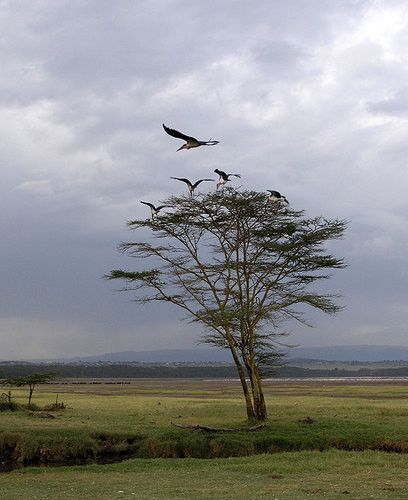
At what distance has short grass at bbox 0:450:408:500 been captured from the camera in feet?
55.8

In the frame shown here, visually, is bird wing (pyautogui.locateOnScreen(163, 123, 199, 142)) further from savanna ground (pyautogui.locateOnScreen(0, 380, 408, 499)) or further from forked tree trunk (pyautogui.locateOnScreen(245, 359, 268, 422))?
forked tree trunk (pyautogui.locateOnScreen(245, 359, 268, 422))

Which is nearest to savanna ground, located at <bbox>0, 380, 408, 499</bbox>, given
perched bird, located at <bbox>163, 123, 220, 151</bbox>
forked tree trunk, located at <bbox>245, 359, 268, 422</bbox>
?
forked tree trunk, located at <bbox>245, 359, 268, 422</bbox>

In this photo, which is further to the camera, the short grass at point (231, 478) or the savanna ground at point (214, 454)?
the savanna ground at point (214, 454)

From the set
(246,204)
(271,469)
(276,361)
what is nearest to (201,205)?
(246,204)

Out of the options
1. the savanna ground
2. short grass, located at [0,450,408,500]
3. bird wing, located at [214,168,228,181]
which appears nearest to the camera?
short grass, located at [0,450,408,500]

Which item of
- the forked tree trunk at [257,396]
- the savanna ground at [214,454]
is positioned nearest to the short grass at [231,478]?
the savanna ground at [214,454]

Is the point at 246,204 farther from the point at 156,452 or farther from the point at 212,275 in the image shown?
the point at 156,452

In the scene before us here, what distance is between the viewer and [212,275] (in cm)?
3591

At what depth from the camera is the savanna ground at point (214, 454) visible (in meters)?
18.0

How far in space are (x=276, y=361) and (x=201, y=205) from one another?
973 cm

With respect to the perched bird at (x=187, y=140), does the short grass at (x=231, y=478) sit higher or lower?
lower

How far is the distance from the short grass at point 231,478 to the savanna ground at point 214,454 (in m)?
0.03

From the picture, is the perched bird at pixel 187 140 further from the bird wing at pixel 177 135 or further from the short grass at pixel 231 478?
the short grass at pixel 231 478

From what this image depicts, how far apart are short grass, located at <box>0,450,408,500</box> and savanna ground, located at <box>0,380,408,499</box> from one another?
0.03 m
